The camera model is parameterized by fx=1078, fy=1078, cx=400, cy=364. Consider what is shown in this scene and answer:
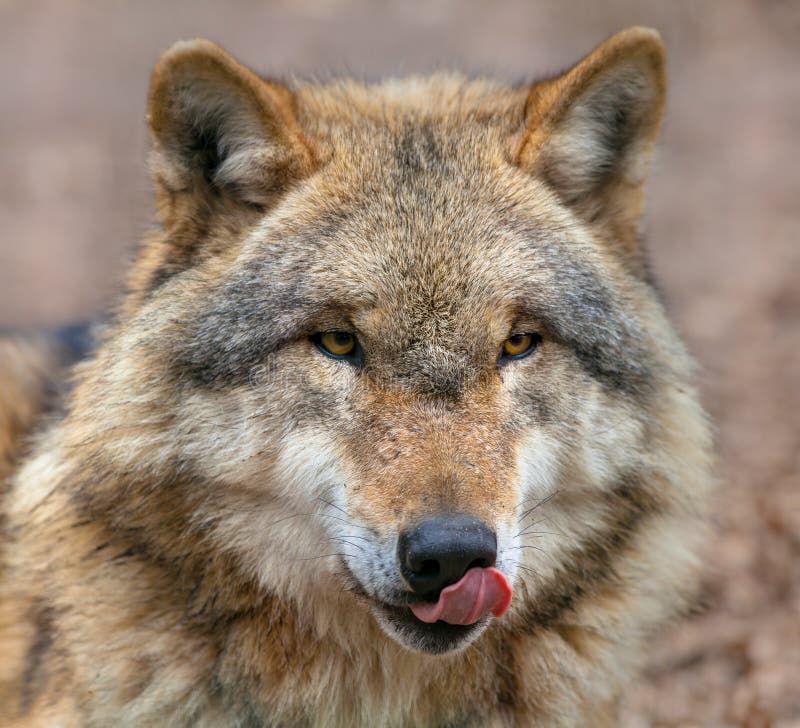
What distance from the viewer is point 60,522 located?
4.02 metres

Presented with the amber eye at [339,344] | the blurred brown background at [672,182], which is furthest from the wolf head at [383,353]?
the blurred brown background at [672,182]

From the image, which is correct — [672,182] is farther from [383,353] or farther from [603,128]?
[383,353]

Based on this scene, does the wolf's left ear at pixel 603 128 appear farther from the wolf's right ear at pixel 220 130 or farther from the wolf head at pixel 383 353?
the wolf's right ear at pixel 220 130

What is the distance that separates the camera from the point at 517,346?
374cm

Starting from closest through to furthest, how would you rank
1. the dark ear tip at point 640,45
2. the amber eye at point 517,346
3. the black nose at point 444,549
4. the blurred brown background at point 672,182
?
the black nose at point 444,549
the amber eye at point 517,346
the dark ear tip at point 640,45
the blurred brown background at point 672,182

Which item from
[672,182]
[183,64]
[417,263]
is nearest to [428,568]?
[417,263]

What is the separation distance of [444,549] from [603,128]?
6.17 ft

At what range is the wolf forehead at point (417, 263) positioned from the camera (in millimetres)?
3625

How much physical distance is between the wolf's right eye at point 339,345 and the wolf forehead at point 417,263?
0.04 m

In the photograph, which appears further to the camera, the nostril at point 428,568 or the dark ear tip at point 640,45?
the dark ear tip at point 640,45

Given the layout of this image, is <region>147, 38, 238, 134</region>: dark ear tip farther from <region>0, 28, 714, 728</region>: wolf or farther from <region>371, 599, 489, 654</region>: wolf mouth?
<region>371, 599, 489, 654</region>: wolf mouth

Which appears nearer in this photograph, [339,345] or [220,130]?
[339,345]

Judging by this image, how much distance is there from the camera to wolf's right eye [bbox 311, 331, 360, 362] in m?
3.65

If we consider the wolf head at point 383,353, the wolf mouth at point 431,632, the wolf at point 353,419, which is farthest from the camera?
the wolf at point 353,419
